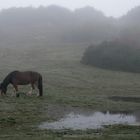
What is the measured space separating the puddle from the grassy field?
0.66 metres

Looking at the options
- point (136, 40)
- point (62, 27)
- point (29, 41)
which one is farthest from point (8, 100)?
point (62, 27)

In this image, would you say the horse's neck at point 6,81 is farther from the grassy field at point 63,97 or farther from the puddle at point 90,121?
the puddle at point 90,121

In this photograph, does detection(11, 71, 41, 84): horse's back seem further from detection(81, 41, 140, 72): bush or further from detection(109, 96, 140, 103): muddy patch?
detection(81, 41, 140, 72): bush

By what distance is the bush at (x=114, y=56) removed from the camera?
164 feet

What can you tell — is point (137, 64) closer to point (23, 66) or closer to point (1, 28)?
point (23, 66)

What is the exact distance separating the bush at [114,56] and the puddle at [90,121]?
27140mm

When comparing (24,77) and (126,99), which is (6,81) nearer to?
(24,77)

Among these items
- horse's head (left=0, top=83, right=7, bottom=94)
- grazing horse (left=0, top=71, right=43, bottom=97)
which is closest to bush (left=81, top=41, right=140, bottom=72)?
grazing horse (left=0, top=71, right=43, bottom=97)

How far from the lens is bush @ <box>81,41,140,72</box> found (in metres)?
50.1

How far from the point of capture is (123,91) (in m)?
34.2

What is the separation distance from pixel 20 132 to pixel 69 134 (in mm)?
1948

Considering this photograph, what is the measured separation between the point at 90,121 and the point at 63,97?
8.05m

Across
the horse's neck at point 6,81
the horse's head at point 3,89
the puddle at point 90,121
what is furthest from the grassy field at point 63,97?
the horse's neck at point 6,81

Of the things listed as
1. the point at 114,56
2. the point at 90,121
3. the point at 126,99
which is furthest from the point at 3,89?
the point at 114,56
